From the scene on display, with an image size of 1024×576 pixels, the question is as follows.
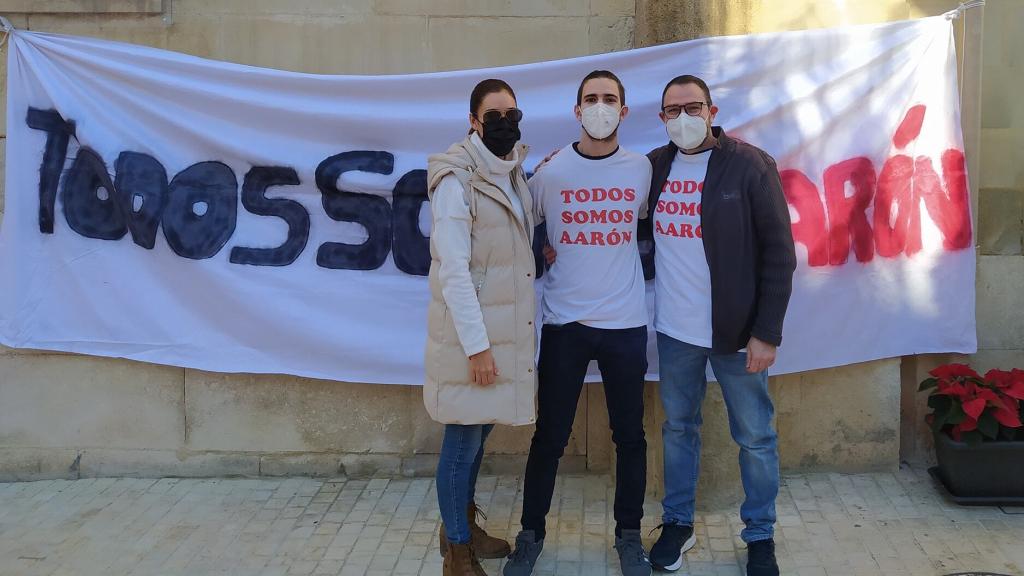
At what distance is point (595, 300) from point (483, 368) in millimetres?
538

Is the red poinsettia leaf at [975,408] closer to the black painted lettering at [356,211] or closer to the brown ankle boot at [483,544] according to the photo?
the brown ankle boot at [483,544]

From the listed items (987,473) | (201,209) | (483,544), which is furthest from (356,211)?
(987,473)

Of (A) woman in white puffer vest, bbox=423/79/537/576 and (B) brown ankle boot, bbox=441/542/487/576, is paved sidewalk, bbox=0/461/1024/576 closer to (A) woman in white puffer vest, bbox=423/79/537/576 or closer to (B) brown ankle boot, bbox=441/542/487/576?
(B) brown ankle boot, bbox=441/542/487/576

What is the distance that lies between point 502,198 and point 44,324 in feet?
9.07

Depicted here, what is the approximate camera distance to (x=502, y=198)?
11.8 feet

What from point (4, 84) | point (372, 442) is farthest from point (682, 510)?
point (4, 84)

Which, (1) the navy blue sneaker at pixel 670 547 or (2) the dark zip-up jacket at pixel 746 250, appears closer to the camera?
(2) the dark zip-up jacket at pixel 746 250

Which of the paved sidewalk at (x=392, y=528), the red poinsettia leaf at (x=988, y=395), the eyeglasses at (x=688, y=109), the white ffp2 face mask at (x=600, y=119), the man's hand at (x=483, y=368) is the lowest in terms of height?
the paved sidewalk at (x=392, y=528)

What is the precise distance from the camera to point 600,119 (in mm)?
3711

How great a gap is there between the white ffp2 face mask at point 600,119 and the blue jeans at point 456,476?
49.0 inches

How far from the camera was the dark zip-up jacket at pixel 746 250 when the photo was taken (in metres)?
3.67

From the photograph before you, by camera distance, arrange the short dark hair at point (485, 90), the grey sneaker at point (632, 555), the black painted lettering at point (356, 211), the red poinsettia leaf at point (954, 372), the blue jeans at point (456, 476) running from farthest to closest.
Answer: the black painted lettering at point (356, 211), the red poinsettia leaf at point (954, 372), the grey sneaker at point (632, 555), the blue jeans at point (456, 476), the short dark hair at point (485, 90)

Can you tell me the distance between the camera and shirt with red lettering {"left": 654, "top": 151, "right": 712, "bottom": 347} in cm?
376

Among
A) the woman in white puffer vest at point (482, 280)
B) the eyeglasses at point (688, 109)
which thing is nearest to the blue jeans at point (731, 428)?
the woman in white puffer vest at point (482, 280)
